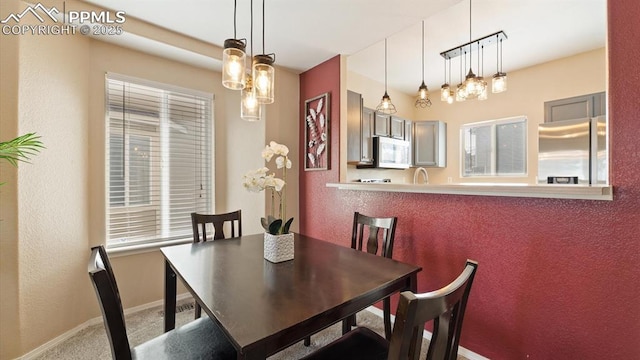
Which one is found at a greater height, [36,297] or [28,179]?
[28,179]

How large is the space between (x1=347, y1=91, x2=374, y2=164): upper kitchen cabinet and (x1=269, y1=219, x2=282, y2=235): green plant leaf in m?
1.82

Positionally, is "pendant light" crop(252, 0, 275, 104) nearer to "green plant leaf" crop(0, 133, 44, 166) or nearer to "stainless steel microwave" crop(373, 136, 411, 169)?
"green plant leaf" crop(0, 133, 44, 166)

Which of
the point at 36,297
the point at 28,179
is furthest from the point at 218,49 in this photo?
the point at 36,297

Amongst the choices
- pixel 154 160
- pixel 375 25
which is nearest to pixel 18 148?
pixel 154 160

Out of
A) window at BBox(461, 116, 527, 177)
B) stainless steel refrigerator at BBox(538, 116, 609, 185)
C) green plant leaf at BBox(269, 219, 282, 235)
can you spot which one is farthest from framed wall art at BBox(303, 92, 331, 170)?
window at BBox(461, 116, 527, 177)

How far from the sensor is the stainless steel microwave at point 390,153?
3.70 m

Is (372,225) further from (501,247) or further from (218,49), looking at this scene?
(218,49)

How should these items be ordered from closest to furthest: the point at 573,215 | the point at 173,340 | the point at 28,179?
the point at 173,340 < the point at 573,215 < the point at 28,179

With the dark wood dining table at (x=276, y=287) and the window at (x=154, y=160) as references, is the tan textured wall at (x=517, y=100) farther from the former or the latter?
the dark wood dining table at (x=276, y=287)

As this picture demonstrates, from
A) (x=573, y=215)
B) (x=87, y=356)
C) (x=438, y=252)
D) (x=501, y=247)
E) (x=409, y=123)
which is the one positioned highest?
(x=409, y=123)

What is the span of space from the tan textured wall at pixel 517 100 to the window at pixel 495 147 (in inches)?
3.6

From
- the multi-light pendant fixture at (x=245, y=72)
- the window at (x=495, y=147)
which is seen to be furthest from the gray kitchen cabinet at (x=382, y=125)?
the multi-light pendant fixture at (x=245, y=72)

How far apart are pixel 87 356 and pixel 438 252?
2.62 metres

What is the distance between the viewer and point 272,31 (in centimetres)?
233
